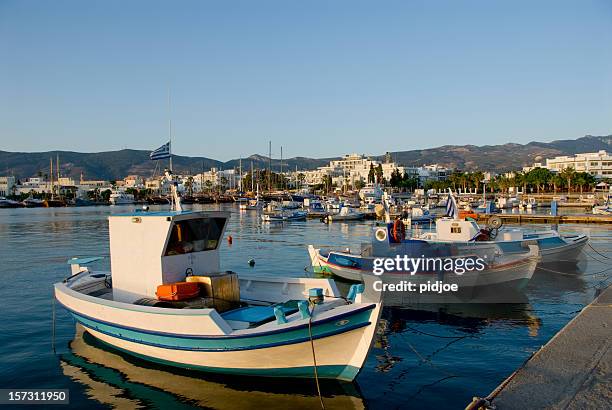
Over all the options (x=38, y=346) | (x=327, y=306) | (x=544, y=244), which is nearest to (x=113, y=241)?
(x=38, y=346)

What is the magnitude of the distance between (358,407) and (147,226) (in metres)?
6.89

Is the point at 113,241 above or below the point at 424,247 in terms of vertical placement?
above

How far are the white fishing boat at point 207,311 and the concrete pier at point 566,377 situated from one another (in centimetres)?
282

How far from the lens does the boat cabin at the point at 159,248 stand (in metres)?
12.5

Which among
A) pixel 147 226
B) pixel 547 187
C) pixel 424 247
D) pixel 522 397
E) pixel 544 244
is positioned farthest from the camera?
pixel 547 187

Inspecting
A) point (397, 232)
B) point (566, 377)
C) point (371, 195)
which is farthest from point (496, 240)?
point (371, 195)

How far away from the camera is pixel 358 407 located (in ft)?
32.9

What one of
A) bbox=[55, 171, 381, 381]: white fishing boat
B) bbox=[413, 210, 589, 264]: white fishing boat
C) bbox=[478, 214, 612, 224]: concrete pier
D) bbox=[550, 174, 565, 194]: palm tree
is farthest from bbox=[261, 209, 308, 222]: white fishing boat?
bbox=[550, 174, 565, 194]: palm tree

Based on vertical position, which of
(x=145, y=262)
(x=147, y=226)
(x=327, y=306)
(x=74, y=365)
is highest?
(x=147, y=226)

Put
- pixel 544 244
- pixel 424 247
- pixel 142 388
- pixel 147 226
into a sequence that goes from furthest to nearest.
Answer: pixel 544 244, pixel 424 247, pixel 147 226, pixel 142 388

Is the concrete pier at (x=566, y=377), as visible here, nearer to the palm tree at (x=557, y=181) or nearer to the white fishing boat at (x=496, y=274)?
the white fishing boat at (x=496, y=274)

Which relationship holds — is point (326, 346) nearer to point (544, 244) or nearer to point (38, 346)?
point (38, 346)

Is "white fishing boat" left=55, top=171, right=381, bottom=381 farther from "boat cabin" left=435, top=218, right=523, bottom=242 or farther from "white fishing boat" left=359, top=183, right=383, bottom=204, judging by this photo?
"white fishing boat" left=359, top=183, right=383, bottom=204

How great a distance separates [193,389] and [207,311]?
6.67 feet
